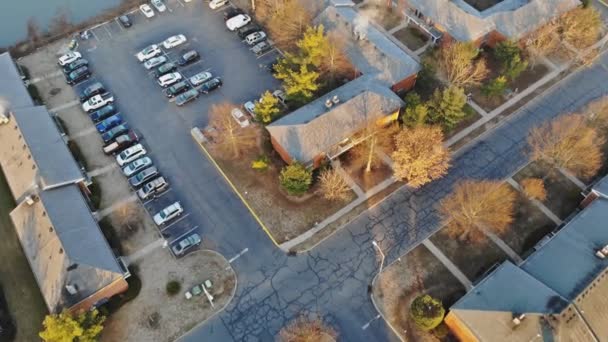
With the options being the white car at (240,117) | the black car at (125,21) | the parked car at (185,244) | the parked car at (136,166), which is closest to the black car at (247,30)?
the white car at (240,117)

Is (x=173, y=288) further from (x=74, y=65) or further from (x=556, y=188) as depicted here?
(x=556, y=188)

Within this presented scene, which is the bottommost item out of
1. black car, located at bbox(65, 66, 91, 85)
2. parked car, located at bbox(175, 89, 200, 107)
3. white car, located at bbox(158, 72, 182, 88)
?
parked car, located at bbox(175, 89, 200, 107)

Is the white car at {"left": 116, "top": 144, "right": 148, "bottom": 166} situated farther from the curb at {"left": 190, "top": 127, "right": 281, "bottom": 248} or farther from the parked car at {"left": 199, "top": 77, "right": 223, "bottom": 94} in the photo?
the parked car at {"left": 199, "top": 77, "right": 223, "bottom": 94}

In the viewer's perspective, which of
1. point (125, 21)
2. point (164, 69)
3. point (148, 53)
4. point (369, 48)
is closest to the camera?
point (369, 48)

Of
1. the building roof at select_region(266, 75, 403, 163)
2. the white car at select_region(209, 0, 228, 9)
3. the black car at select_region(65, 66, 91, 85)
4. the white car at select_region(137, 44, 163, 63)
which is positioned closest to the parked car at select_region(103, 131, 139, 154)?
the black car at select_region(65, 66, 91, 85)

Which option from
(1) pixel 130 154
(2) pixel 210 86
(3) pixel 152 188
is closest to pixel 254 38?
(2) pixel 210 86

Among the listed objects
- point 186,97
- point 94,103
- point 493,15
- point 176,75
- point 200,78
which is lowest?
point 493,15

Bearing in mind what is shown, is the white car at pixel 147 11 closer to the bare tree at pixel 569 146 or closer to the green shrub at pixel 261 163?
the green shrub at pixel 261 163

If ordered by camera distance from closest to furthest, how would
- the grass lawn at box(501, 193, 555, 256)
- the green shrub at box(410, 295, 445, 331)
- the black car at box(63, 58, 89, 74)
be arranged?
the green shrub at box(410, 295, 445, 331)
the grass lawn at box(501, 193, 555, 256)
the black car at box(63, 58, 89, 74)
